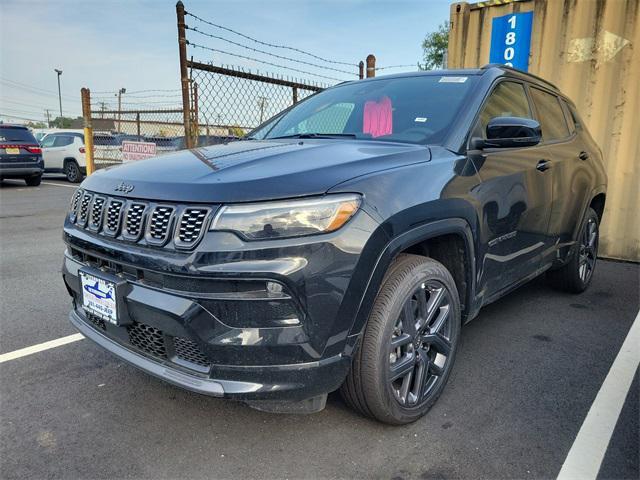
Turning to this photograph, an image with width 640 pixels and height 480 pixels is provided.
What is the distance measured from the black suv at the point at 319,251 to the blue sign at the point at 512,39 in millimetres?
3429

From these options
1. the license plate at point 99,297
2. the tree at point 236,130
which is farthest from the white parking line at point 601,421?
the tree at point 236,130

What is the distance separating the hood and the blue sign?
14.3ft

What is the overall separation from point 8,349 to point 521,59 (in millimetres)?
5974

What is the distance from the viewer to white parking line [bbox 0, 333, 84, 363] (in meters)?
3.05

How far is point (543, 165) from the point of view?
3287 mm

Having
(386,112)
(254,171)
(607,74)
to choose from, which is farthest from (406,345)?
(607,74)

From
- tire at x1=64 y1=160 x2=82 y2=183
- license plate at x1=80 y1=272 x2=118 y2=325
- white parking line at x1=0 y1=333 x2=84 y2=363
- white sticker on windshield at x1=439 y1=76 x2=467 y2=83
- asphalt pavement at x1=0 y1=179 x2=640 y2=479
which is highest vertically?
white sticker on windshield at x1=439 y1=76 x2=467 y2=83

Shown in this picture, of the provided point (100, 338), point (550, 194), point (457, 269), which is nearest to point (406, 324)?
point (457, 269)

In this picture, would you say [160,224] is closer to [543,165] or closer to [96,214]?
[96,214]

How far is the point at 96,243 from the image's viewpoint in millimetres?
2188

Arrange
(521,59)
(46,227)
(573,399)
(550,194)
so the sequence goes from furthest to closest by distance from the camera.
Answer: (46,227), (521,59), (550,194), (573,399)

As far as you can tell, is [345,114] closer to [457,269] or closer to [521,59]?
[457,269]

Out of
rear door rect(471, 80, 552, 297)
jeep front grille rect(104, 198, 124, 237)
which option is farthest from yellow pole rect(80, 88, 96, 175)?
rear door rect(471, 80, 552, 297)

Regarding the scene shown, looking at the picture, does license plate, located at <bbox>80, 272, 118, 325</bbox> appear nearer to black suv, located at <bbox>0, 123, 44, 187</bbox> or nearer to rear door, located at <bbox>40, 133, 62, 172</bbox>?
black suv, located at <bbox>0, 123, 44, 187</bbox>
